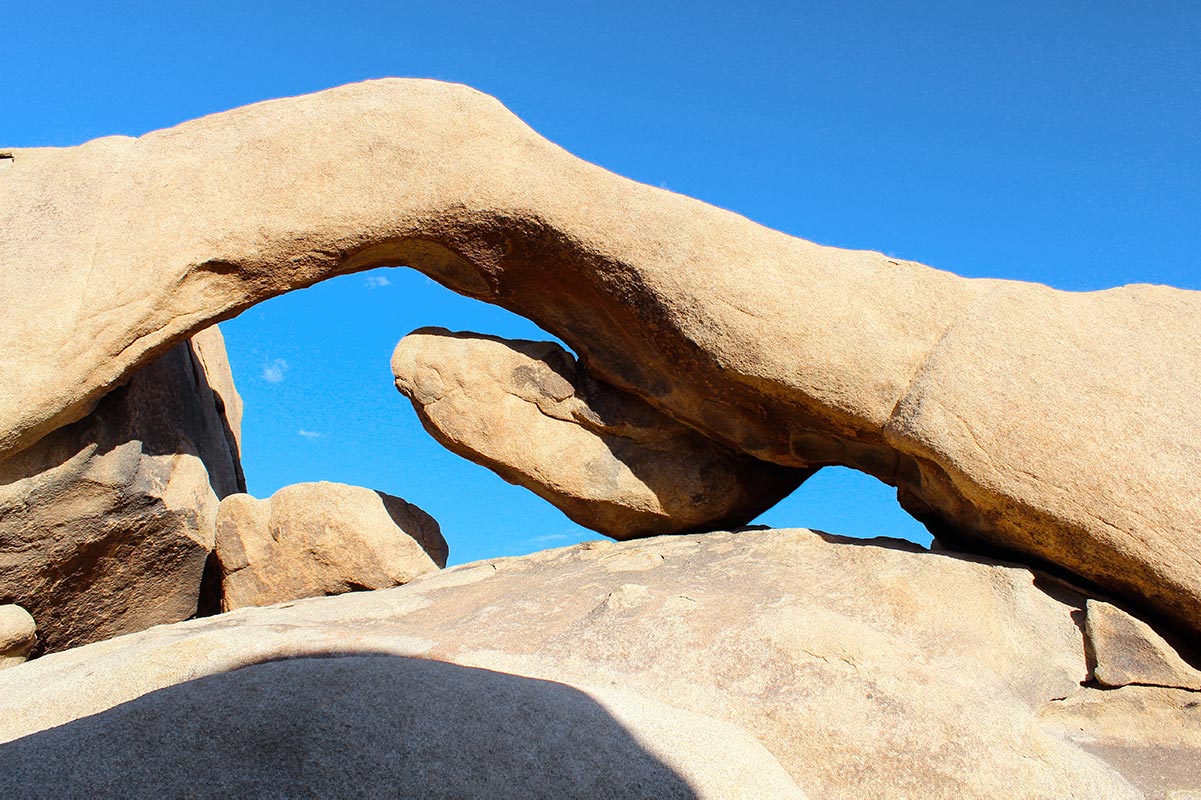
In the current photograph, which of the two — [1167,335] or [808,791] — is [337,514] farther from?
[1167,335]

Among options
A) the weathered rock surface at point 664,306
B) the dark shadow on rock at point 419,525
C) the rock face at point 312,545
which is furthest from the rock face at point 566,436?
the rock face at point 312,545

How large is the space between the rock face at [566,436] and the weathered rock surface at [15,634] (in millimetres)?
1980

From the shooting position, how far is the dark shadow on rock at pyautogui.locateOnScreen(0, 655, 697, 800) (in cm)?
226

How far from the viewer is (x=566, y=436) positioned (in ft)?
16.5

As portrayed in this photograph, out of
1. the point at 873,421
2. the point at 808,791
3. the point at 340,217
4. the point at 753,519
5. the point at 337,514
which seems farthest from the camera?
the point at 753,519

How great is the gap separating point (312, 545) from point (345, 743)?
2509 millimetres

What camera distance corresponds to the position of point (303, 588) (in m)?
4.93

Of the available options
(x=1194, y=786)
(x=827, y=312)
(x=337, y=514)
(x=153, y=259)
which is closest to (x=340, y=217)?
(x=153, y=259)

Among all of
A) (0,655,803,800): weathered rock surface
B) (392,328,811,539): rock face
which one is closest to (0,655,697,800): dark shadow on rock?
(0,655,803,800): weathered rock surface

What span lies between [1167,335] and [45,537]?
5052 mm

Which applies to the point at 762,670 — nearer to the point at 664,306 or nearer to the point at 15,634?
the point at 664,306

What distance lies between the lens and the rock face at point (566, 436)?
4.96 m

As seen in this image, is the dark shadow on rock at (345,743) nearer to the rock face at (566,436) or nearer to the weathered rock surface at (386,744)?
the weathered rock surface at (386,744)

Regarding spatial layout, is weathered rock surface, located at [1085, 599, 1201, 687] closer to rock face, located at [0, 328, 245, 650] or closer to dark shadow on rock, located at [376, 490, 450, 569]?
dark shadow on rock, located at [376, 490, 450, 569]
